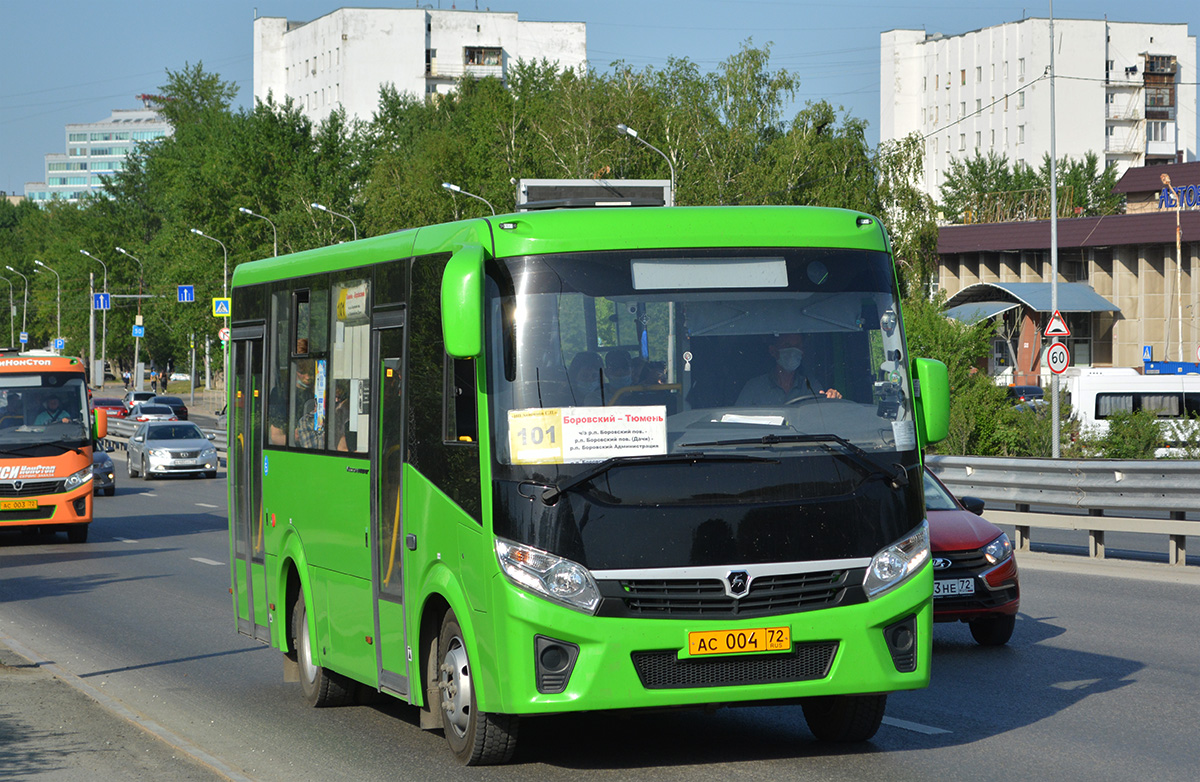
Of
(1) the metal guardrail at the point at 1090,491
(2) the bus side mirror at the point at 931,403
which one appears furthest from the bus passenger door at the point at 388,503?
(1) the metal guardrail at the point at 1090,491

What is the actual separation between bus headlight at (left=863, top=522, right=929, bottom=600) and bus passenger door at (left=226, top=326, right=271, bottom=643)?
14.8 ft

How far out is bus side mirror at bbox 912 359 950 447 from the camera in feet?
24.8

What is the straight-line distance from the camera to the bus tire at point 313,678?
9.55 meters

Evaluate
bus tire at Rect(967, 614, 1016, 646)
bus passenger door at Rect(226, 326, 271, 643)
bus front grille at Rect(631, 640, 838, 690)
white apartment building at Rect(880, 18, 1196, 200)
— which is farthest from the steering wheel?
white apartment building at Rect(880, 18, 1196, 200)

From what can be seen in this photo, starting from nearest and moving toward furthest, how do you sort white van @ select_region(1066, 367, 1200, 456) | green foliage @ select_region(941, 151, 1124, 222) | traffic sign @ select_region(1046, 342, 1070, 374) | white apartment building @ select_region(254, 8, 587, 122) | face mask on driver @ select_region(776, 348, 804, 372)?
1. face mask on driver @ select_region(776, 348, 804, 372)
2. traffic sign @ select_region(1046, 342, 1070, 374)
3. white van @ select_region(1066, 367, 1200, 456)
4. green foliage @ select_region(941, 151, 1124, 222)
5. white apartment building @ select_region(254, 8, 587, 122)

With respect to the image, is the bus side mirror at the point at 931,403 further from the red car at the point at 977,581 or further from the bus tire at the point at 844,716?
the red car at the point at 977,581

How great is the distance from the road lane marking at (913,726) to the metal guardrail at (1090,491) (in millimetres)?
8062

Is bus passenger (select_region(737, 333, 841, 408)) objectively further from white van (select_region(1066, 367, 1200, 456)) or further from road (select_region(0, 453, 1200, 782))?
white van (select_region(1066, 367, 1200, 456))

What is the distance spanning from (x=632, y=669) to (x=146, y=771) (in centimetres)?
237

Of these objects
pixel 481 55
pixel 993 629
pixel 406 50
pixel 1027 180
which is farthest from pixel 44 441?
pixel 481 55

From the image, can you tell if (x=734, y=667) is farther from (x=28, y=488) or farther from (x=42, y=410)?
(x=42, y=410)

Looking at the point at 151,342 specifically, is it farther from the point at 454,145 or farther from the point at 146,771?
the point at 146,771

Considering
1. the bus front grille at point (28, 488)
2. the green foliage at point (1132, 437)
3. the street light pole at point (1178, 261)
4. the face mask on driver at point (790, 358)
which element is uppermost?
the street light pole at point (1178, 261)

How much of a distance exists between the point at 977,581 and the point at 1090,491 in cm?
664
